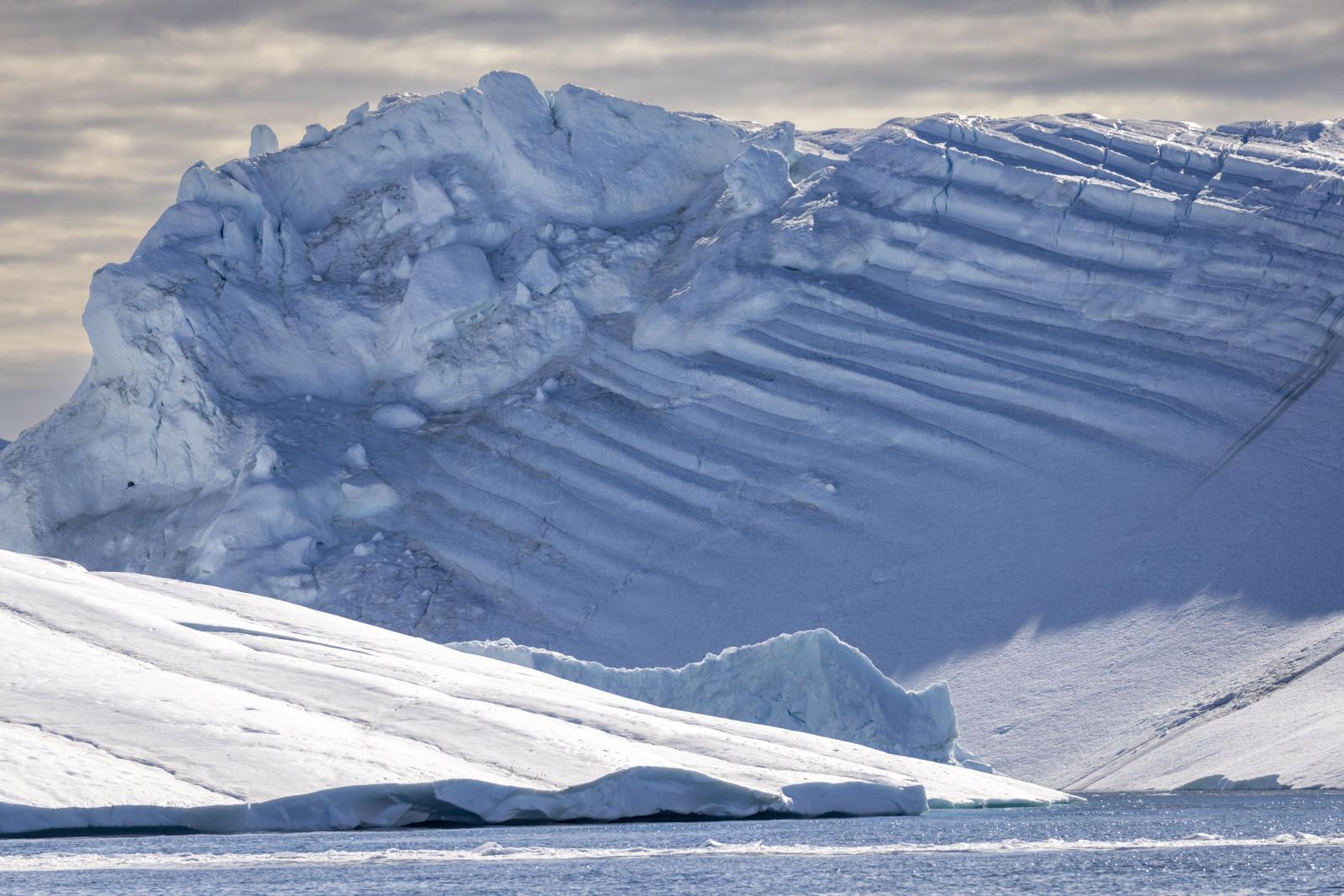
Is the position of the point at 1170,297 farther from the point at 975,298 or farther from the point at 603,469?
the point at 603,469

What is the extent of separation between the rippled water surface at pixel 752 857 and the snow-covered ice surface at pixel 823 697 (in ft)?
16.3

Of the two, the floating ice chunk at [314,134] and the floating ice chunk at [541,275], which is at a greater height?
the floating ice chunk at [314,134]

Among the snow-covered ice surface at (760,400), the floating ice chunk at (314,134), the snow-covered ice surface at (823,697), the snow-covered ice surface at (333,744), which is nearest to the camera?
the snow-covered ice surface at (333,744)

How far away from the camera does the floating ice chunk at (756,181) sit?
1874 inches

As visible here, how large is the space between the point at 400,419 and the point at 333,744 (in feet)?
76.1

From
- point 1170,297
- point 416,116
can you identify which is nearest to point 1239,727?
point 1170,297

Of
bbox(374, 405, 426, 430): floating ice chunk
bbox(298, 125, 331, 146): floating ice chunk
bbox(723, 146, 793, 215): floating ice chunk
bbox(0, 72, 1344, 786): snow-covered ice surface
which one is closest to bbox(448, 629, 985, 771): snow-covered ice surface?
bbox(0, 72, 1344, 786): snow-covered ice surface

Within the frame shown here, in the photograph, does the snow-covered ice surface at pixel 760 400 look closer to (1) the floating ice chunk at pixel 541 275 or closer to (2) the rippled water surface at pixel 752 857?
(1) the floating ice chunk at pixel 541 275

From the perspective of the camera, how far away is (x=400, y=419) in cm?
4747

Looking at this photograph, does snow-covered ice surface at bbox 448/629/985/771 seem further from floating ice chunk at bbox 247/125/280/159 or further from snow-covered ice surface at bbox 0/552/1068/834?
floating ice chunk at bbox 247/125/280/159

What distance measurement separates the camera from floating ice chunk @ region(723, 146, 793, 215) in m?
47.6

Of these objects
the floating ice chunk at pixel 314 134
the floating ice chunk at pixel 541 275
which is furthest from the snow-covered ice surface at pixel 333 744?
the floating ice chunk at pixel 314 134

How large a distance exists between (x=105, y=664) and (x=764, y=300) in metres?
22.1

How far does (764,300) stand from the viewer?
45344 millimetres
